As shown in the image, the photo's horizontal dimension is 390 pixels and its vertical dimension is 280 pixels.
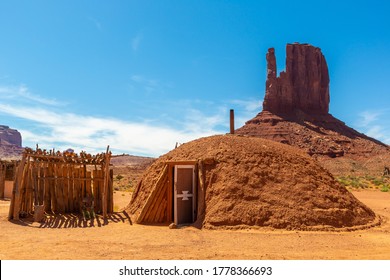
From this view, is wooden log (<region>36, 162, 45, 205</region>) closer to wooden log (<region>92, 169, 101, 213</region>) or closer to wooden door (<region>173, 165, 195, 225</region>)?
wooden log (<region>92, 169, 101, 213</region>)

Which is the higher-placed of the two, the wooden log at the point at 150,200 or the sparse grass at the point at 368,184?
the sparse grass at the point at 368,184

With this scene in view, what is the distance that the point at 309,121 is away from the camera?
73.6m

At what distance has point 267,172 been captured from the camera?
10.7 metres

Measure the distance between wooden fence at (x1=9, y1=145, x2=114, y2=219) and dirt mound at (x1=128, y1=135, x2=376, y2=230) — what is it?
1.32m

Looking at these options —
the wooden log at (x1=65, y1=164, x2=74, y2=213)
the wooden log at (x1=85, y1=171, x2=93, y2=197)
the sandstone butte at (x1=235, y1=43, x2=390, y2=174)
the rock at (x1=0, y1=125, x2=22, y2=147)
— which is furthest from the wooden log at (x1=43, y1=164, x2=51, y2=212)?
the rock at (x1=0, y1=125, x2=22, y2=147)

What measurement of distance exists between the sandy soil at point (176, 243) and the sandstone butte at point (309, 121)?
46469 millimetres

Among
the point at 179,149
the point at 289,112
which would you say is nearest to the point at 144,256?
the point at 179,149

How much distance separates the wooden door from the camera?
10.6 metres

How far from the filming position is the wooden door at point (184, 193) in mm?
10633

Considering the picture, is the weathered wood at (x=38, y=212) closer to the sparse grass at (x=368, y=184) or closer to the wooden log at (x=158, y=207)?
the wooden log at (x=158, y=207)

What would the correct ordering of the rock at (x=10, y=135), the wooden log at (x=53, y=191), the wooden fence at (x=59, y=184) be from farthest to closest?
the rock at (x=10, y=135), the wooden log at (x=53, y=191), the wooden fence at (x=59, y=184)

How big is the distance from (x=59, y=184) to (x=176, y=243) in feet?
18.7

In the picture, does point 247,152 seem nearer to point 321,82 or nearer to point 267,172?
point 267,172

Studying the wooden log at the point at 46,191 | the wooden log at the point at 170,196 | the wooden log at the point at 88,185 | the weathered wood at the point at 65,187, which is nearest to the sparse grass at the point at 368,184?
the wooden log at the point at 170,196
